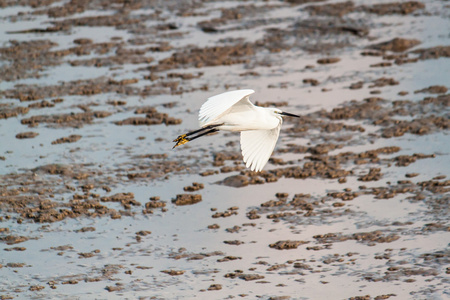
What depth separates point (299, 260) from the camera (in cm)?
1130

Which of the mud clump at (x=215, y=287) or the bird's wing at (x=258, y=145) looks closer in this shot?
the bird's wing at (x=258, y=145)

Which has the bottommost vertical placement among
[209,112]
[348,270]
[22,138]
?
[348,270]

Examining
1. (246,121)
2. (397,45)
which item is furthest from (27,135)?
(397,45)

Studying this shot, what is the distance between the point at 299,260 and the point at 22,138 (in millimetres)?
6389

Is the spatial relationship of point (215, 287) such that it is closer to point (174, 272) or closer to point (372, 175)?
point (174, 272)

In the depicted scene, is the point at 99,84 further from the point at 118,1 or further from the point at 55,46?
the point at 118,1

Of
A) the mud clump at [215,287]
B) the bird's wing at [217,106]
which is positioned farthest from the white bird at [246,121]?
the mud clump at [215,287]

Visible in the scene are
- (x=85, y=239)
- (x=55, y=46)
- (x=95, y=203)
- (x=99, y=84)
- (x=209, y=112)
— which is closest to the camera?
(x=209, y=112)

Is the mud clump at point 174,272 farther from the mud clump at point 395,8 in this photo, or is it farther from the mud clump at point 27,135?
the mud clump at point 395,8

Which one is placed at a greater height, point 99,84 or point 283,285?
point 99,84

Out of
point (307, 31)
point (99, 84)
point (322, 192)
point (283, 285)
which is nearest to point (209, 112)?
point (283, 285)

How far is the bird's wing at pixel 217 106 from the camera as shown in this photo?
843cm

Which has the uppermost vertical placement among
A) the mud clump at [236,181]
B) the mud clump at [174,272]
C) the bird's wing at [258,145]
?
the bird's wing at [258,145]

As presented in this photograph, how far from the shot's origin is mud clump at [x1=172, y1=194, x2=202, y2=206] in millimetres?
13023
